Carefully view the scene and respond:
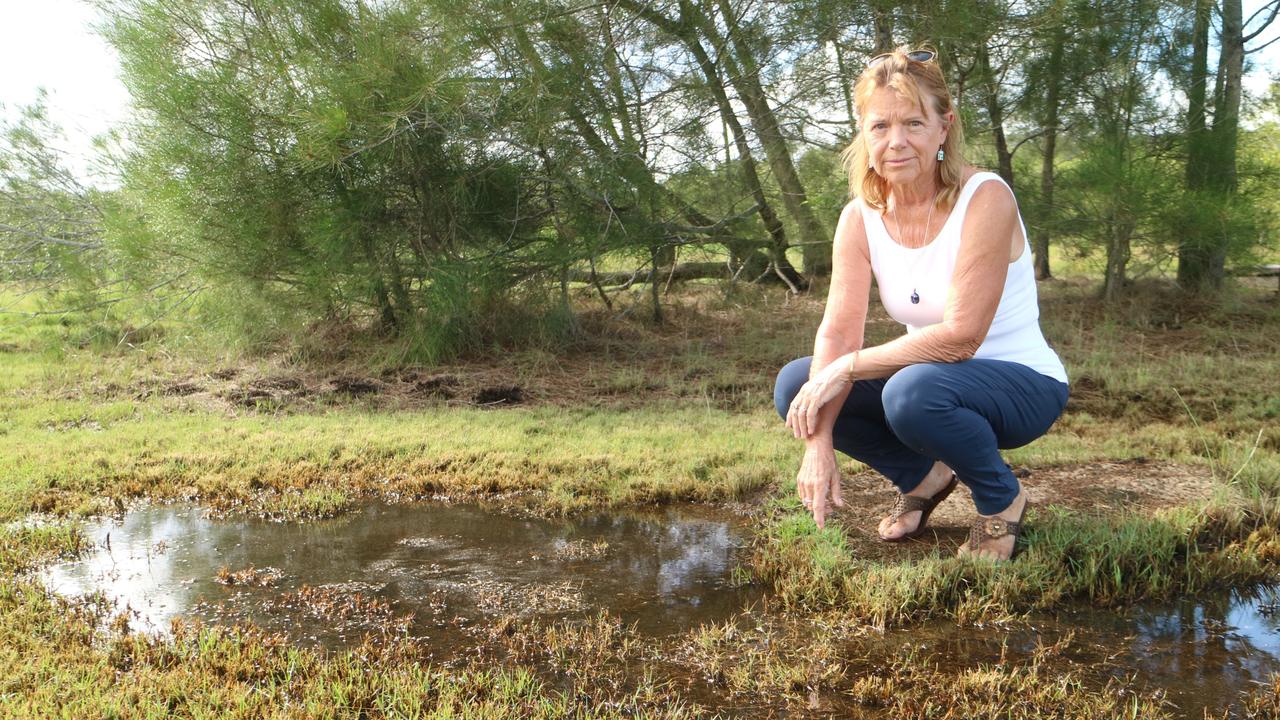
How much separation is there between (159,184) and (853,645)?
558cm

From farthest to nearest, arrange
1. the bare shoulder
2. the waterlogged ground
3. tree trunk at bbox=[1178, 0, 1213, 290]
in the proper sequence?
1. tree trunk at bbox=[1178, 0, 1213, 290]
2. the bare shoulder
3. the waterlogged ground

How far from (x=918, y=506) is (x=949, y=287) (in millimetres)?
791

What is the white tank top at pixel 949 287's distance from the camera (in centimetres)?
241

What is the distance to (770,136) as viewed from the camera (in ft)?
23.7

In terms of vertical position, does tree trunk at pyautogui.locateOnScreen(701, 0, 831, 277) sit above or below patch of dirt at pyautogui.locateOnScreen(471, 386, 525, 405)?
above

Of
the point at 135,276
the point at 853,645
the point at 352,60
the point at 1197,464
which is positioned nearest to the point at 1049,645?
the point at 853,645

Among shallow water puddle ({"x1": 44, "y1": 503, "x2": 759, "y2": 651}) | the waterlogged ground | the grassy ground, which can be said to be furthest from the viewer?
shallow water puddle ({"x1": 44, "y1": 503, "x2": 759, "y2": 651})

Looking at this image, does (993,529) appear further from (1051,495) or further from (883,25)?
(883,25)

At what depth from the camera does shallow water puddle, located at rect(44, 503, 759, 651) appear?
2.43 meters

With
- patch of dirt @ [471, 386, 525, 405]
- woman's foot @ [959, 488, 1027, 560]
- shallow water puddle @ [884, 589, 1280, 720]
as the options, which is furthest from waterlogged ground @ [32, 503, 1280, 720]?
patch of dirt @ [471, 386, 525, 405]

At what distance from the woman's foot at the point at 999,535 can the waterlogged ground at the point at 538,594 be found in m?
0.23

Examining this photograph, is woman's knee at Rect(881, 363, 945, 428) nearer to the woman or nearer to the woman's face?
the woman

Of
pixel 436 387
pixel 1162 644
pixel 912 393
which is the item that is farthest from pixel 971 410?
pixel 436 387

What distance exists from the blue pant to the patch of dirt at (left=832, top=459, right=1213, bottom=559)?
11.8 inches
